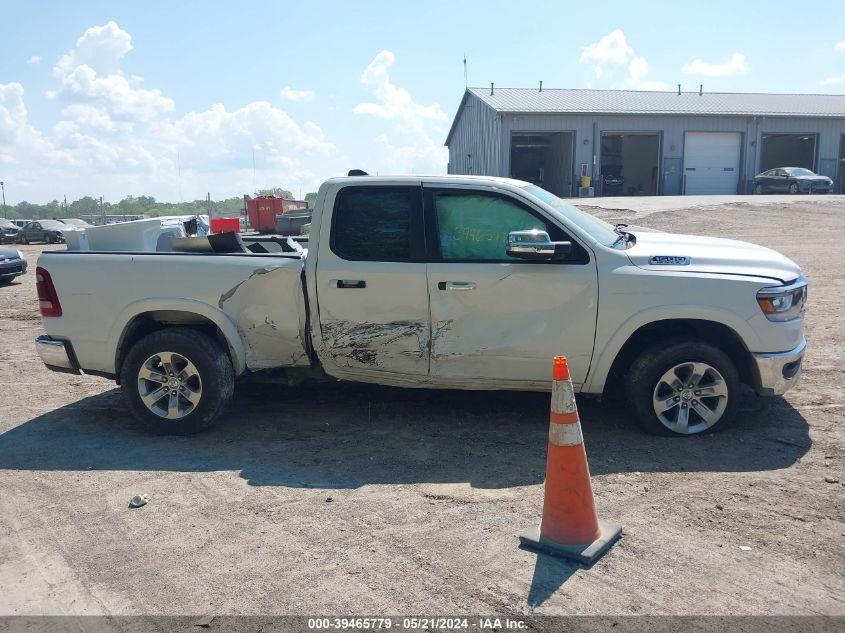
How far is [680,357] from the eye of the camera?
16.8ft

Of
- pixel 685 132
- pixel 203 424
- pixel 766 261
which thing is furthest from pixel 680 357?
pixel 685 132

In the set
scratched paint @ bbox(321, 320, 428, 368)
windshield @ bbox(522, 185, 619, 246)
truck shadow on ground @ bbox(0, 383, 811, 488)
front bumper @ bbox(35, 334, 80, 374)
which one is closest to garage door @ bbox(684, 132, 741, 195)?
A: truck shadow on ground @ bbox(0, 383, 811, 488)

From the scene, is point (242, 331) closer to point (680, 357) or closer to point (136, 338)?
point (136, 338)

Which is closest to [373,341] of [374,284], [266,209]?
[374,284]

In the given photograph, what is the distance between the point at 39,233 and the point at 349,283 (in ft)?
135

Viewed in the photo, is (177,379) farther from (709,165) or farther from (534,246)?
(709,165)

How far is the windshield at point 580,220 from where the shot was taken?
536 centimetres

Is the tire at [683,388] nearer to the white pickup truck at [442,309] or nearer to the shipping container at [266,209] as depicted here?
the white pickup truck at [442,309]

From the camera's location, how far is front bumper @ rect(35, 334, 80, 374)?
5.76m

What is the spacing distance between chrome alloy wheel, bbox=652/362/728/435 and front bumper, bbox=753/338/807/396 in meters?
0.26

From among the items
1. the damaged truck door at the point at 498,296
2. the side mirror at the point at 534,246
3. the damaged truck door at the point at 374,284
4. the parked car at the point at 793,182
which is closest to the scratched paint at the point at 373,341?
the damaged truck door at the point at 374,284

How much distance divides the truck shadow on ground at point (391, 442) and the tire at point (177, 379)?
15cm

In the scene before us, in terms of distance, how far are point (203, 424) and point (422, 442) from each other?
173cm

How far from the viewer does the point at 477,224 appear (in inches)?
210
